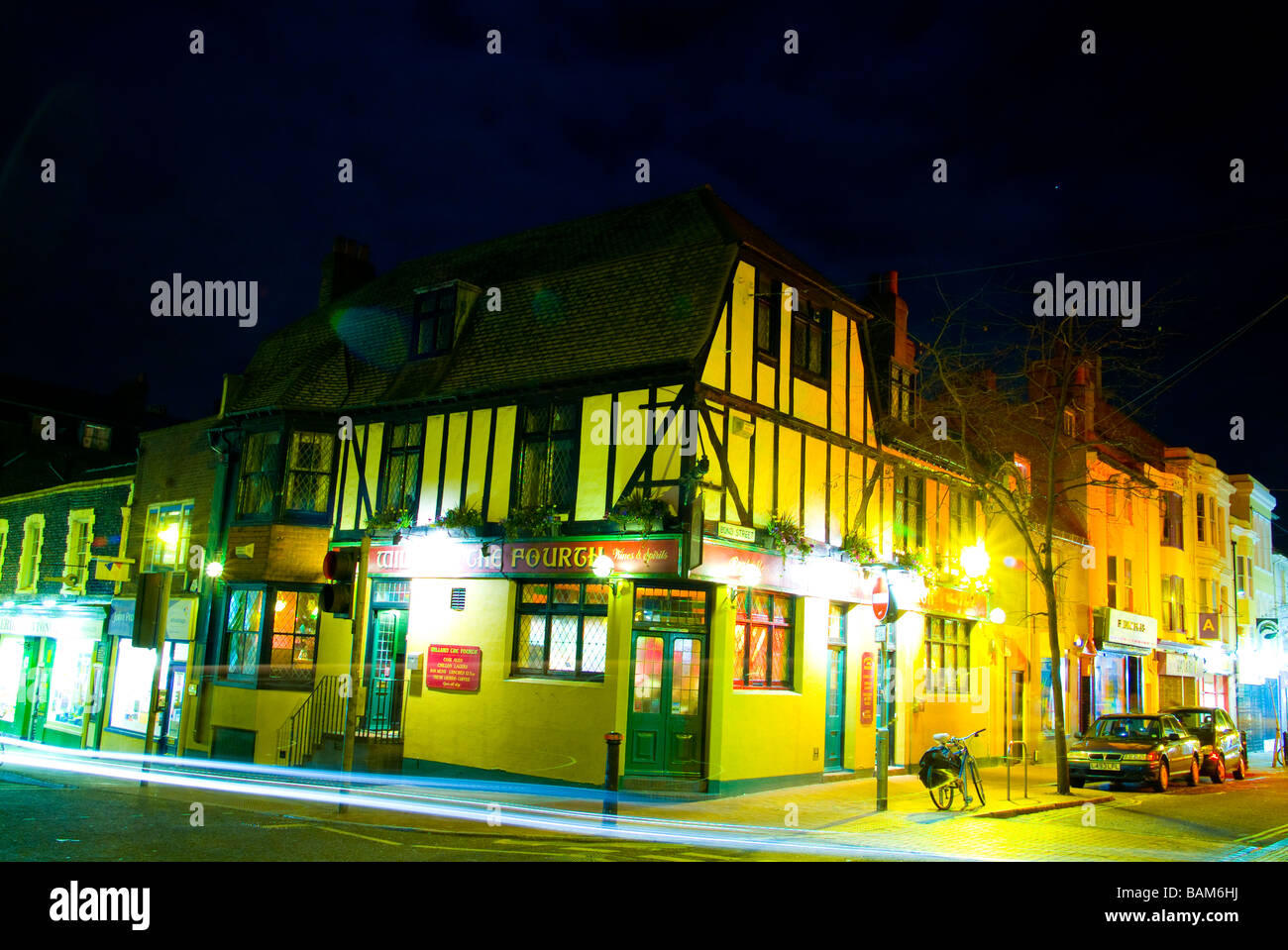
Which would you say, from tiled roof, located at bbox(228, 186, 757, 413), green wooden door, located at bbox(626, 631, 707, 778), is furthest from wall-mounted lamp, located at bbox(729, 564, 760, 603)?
tiled roof, located at bbox(228, 186, 757, 413)

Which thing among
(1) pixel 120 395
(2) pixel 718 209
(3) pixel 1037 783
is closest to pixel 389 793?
(2) pixel 718 209

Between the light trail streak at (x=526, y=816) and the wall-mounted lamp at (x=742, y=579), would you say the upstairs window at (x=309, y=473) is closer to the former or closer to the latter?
the light trail streak at (x=526, y=816)

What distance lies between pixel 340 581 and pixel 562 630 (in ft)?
16.3

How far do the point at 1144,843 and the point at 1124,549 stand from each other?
2228 centimetres

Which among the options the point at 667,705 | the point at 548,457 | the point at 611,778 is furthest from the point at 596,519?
the point at 611,778

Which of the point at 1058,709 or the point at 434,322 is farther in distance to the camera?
the point at 434,322

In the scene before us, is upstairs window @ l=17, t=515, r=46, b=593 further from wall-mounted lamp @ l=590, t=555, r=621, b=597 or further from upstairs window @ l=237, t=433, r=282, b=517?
wall-mounted lamp @ l=590, t=555, r=621, b=597

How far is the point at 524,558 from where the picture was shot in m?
16.9

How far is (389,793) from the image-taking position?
14867mm

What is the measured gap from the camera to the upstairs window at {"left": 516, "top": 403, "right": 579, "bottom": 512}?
1722 cm

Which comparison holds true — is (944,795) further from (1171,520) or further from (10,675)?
(10,675)

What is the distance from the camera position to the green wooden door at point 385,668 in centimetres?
1916

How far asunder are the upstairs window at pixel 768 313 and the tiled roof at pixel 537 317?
1025mm
